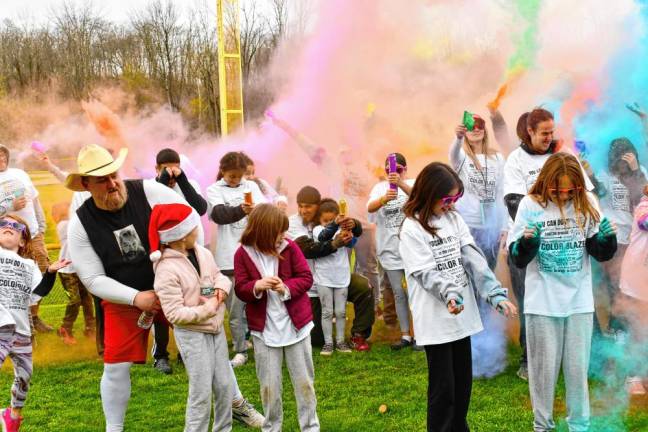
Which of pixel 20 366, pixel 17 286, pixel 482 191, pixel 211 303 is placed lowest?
A: pixel 20 366

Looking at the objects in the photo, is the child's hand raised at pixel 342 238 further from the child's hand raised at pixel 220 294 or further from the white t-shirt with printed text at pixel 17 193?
the white t-shirt with printed text at pixel 17 193

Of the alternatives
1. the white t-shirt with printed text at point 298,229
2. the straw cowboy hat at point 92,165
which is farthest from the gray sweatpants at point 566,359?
the white t-shirt with printed text at point 298,229

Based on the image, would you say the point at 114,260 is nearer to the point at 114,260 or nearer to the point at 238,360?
the point at 114,260

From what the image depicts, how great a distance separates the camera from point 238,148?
8.36 m

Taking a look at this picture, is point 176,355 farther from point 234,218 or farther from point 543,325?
point 543,325

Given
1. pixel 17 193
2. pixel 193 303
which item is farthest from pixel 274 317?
pixel 17 193

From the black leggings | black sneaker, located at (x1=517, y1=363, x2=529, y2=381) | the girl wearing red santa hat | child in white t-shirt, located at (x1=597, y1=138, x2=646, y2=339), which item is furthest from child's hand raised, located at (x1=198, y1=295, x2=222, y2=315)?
child in white t-shirt, located at (x1=597, y1=138, x2=646, y2=339)

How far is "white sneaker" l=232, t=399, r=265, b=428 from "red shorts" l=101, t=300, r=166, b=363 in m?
0.82

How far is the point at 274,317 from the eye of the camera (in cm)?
399

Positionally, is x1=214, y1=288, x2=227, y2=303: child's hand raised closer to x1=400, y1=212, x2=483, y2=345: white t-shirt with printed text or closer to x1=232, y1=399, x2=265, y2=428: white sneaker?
x1=232, y1=399, x2=265, y2=428: white sneaker

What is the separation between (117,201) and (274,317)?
1115 millimetres

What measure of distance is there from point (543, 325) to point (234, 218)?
2914mm

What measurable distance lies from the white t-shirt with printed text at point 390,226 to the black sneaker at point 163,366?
2.11 metres

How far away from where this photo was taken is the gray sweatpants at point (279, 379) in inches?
157
